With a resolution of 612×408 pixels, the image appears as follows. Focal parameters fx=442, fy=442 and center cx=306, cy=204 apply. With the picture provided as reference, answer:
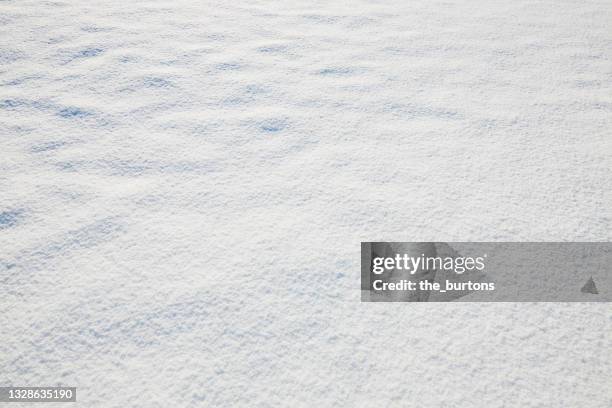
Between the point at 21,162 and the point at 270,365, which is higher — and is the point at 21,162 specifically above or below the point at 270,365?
above

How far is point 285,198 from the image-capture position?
1.06 m

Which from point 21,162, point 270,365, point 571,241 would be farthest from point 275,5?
point 270,365

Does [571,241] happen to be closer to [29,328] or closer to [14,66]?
[29,328]

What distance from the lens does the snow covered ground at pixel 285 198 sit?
2.42ft

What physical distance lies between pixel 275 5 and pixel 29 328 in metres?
1.77

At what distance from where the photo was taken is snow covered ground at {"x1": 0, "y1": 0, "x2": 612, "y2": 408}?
737 mm

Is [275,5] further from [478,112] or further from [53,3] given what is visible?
[478,112]

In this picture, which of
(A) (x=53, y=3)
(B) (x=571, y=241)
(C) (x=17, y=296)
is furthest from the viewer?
(A) (x=53, y=3)

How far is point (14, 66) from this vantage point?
156 centimetres

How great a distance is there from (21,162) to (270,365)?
0.89 m

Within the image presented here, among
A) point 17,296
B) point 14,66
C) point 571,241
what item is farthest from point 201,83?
point 571,241

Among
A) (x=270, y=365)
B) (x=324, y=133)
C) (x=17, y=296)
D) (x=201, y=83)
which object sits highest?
(x=201, y=83)

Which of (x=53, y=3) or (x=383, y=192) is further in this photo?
(x=53, y=3)

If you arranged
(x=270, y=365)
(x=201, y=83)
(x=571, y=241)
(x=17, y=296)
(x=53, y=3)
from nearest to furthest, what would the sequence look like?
(x=270, y=365), (x=17, y=296), (x=571, y=241), (x=201, y=83), (x=53, y=3)
